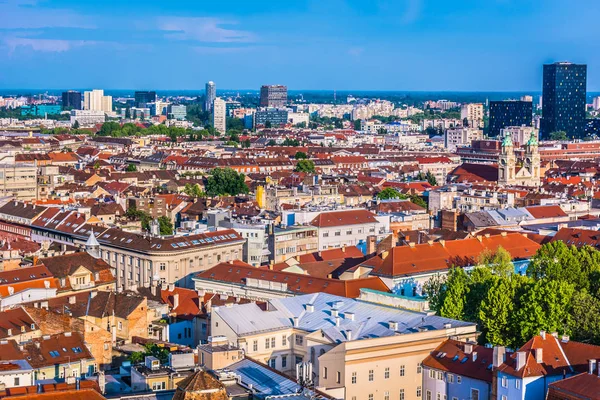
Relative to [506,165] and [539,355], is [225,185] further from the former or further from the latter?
[539,355]

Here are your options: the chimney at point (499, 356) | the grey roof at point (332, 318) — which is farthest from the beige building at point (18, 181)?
the chimney at point (499, 356)

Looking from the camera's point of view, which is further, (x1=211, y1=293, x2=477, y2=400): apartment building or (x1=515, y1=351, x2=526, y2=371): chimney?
(x1=211, y1=293, x2=477, y2=400): apartment building

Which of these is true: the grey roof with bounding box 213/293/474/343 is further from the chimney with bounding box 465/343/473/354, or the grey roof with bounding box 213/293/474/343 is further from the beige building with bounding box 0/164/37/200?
the beige building with bounding box 0/164/37/200

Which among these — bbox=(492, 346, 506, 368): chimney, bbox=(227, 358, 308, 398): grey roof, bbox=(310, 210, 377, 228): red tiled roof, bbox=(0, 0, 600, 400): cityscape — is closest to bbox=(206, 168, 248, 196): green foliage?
bbox=(0, 0, 600, 400): cityscape

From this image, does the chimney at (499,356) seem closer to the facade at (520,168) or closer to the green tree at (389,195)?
the green tree at (389,195)

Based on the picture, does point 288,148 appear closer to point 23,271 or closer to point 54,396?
point 23,271

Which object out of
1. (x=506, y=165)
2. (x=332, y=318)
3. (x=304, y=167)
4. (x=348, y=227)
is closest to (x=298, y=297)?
(x=332, y=318)
